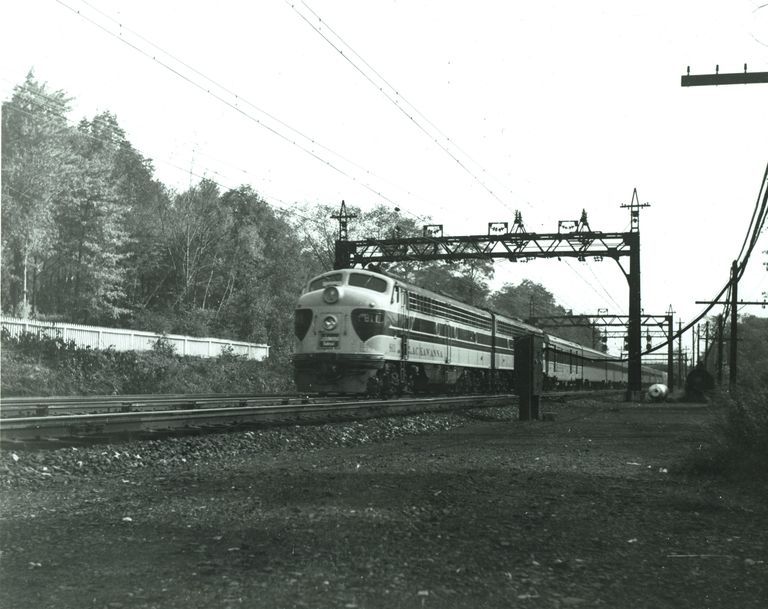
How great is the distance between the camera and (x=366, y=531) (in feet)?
17.0

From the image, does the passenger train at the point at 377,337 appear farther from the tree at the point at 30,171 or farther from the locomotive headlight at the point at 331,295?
the tree at the point at 30,171

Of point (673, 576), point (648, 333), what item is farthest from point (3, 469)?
point (648, 333)

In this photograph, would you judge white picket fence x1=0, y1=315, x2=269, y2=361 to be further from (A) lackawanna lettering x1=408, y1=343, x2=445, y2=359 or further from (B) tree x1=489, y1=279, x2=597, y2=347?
(B) tree x1=489, y1=279, x2=597, y2=347

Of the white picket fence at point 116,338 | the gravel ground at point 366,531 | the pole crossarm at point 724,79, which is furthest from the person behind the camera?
the white picket fence at point 116,338

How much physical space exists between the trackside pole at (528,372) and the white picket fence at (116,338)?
17.8 m

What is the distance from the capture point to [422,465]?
353 inches

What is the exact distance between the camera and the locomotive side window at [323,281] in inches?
838

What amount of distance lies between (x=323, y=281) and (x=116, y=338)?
1307cm

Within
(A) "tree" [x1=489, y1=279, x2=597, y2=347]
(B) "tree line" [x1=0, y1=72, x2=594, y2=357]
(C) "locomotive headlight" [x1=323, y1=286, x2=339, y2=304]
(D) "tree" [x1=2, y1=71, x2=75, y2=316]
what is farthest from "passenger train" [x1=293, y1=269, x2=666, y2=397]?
(A) "tree" [x1=489, y1=279, x2=597, y2=347]

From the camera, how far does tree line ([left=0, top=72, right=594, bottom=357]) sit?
38906 mm

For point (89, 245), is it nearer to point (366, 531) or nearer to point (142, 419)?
point (142, 419)

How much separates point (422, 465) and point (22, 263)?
4037cm

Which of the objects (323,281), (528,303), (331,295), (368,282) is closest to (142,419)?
(331,295)

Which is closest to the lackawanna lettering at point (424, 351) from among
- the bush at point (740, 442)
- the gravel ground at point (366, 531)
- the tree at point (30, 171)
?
the gravel ground at point (366, 531)
